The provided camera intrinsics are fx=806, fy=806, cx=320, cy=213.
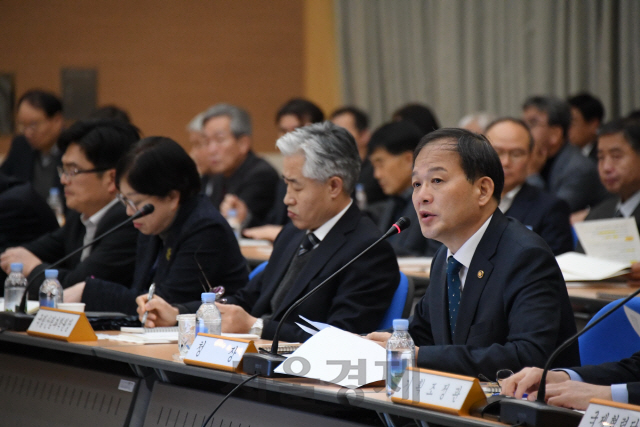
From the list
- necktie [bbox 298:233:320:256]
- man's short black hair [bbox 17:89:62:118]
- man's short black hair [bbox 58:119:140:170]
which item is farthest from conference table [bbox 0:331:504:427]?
man's short black hair [bbox 17:89:62:118]

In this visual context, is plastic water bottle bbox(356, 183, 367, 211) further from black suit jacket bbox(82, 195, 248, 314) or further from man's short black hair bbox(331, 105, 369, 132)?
black suit jacket bbox(82, 195, 248, 314)

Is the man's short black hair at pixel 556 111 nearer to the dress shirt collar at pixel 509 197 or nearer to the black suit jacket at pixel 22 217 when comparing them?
the dress shirt collar at pixel 509 197

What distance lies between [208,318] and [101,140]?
139 centimetres

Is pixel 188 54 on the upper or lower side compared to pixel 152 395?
upper

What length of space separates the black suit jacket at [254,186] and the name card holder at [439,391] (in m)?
3.72

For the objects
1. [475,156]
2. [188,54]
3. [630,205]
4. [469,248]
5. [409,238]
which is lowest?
[409,238]

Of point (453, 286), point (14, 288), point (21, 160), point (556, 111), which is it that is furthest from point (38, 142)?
point (453, 286)

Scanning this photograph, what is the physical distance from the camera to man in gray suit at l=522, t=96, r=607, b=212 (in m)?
5.09

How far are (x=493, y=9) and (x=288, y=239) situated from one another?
4514 millimetres

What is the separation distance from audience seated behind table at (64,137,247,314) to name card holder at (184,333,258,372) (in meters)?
0.81

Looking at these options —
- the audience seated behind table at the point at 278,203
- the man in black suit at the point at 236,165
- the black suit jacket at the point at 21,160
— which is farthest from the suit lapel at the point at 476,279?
the black suit jacket at the point at 21,160

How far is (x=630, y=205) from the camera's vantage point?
3.92 metres

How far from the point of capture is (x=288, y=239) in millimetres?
2885

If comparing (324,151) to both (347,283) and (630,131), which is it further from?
(630,131)
